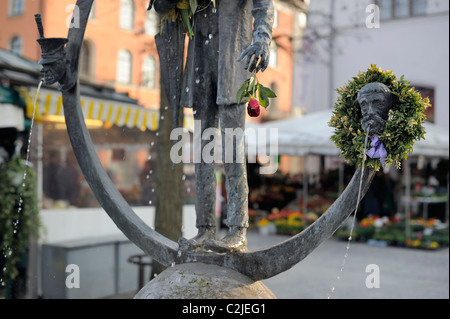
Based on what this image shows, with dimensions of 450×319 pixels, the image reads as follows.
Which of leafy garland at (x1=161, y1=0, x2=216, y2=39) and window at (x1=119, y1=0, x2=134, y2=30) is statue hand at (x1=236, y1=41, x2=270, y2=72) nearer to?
leafy garland at (x1=161, y1=0, x2=216, y2=39)

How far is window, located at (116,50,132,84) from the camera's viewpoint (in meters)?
24.4

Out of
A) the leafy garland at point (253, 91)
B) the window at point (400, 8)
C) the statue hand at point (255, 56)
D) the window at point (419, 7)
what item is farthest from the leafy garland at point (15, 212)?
the window at point (419, 7)

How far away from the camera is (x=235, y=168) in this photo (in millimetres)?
Answer: 3135

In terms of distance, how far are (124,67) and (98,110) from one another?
723 inches

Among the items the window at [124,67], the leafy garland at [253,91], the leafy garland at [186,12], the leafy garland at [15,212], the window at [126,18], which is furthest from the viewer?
the window at [124,67]

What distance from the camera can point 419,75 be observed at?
14602 mm

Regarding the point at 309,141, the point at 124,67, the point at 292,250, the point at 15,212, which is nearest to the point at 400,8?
the point at 309,141

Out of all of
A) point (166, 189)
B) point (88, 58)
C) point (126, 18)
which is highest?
point (126, 18)

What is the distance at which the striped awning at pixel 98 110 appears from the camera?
6.16 metres

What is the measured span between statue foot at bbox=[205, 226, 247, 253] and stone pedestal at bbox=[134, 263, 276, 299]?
4.2 inches

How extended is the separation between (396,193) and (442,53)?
396 centimetres

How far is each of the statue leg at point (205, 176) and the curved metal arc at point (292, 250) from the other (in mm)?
233

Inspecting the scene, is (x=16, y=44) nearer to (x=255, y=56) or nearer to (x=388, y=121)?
(x=255, y=56)

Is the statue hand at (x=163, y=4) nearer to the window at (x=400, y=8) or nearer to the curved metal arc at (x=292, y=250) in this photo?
the curved metal arc at (x=292, y=250)
